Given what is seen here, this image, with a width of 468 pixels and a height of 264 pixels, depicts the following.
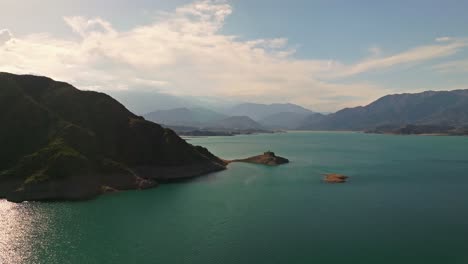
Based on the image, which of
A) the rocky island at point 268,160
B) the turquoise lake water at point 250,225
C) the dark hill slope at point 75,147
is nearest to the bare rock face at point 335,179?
the turquoise lake water at point 250,225

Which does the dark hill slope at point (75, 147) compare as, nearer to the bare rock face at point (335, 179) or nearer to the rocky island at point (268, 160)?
the rocky island at point (268, 160)

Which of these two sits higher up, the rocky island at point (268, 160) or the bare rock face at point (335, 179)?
the rocky island at point (268, 160)

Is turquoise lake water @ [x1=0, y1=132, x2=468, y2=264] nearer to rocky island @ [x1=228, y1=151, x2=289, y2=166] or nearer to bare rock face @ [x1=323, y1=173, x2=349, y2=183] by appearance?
bare rock face @ [x1=323, y1=173, x2=349, y2=183]

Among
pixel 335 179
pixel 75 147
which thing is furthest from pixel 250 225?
pixel 75 147

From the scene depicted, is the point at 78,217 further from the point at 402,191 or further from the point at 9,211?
the point at 402,191

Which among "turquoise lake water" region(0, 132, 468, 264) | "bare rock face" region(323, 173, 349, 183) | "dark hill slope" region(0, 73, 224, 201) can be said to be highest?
"dark hill slope" region(0, 73, 224, 201)

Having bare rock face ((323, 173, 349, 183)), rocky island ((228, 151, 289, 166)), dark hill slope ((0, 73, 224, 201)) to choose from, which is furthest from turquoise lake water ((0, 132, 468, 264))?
rocky island ((228, 151, 289, 166))
